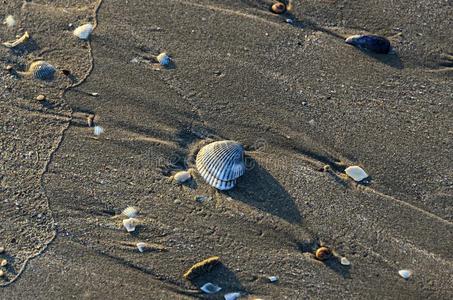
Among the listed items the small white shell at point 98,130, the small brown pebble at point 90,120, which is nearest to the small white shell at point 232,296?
the small white shell at point 98,130

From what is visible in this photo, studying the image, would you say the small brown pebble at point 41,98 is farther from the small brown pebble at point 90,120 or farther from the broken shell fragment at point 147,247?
the broken shell fragment at point 147,247

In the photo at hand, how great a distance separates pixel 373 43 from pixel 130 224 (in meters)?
3.04

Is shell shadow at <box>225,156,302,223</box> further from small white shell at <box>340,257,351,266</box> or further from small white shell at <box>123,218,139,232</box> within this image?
small white shell at <box>123,218,139,232</box>

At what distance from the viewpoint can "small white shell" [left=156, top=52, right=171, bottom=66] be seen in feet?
17.1

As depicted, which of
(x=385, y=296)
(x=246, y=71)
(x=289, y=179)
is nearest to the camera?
(x=385, y=296)

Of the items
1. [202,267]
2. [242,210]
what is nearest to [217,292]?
[202,267]

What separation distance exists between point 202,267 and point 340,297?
50.6 inches

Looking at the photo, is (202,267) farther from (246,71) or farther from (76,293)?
(246,71)

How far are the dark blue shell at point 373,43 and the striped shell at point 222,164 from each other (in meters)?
1.68

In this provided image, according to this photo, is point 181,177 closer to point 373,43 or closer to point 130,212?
point 130,212

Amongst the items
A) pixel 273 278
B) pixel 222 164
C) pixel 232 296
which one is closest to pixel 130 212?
pixel 222 164

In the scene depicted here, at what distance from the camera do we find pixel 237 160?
480 centimetres

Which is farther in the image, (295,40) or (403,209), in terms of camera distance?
(295,40)

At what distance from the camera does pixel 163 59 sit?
5.20 m
